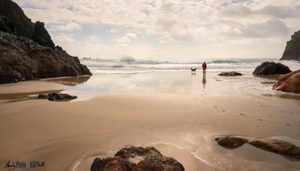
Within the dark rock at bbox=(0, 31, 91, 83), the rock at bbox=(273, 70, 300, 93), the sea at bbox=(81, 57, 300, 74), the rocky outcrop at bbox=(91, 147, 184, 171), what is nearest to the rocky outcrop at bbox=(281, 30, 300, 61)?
the sea at bbox=(81, 57, 300, 74)

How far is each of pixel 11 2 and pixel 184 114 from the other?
31271mm

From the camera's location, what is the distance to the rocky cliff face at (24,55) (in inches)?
614

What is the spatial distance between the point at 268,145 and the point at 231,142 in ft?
1.95

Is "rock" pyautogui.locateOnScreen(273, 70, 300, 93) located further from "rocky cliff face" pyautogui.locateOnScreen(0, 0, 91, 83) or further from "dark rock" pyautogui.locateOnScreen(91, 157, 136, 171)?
"rocky cliff face" pyautogui.locateOnScreen(0, 0, 91, 83)

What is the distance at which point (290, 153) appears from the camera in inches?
158

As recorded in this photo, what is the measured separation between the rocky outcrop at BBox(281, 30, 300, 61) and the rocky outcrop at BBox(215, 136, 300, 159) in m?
109

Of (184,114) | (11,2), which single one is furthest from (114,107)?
(11,2)

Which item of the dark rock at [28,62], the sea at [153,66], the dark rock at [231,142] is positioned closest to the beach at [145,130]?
the dark rock at [231,142]

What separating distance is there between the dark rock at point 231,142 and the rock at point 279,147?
0.16 metres

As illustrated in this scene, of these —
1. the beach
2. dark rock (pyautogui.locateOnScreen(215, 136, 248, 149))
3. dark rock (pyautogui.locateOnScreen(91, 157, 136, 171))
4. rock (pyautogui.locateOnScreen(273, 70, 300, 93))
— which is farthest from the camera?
rock (pyautogui.locateOnScreen(273, 70, 300, 93))

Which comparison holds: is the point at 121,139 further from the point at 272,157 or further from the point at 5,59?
the point at 5,59

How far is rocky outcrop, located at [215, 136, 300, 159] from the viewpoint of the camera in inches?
159

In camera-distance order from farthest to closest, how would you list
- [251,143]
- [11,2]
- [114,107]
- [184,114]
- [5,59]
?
[11,2], [5,59], [114,107], [184,114], [251,143]

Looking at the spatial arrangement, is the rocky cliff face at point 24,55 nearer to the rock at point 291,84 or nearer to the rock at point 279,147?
the rock at point 279,147
